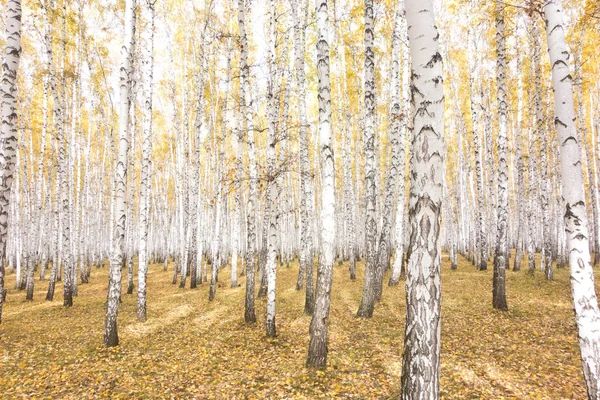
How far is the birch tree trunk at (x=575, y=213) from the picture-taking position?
364cm

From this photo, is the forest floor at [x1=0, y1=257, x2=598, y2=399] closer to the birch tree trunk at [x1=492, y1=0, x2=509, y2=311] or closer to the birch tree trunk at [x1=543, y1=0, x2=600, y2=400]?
the birch tree trunk at [x1=492, y1=0, x2=509, y2=311]

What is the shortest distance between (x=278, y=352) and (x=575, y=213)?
19.0 ft

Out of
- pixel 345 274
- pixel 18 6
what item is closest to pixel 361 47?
pixel 345 274

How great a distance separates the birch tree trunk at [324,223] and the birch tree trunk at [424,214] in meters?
2.74

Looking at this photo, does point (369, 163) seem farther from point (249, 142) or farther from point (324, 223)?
point (324, 223)

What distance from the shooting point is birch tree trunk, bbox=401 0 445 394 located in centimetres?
277

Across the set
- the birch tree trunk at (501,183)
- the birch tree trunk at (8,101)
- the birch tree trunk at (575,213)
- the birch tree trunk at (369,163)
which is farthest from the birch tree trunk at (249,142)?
the birch tree trunk at (501,183)

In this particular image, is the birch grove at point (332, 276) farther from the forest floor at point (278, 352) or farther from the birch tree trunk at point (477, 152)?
the birch tree trunk at point (477, 152)

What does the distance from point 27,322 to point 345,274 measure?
1347 centimetres

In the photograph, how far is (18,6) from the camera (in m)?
5.44

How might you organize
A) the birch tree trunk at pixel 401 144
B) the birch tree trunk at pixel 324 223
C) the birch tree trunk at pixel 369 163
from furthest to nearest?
the birch tree trunk at pixel 401 144 < the birch tree trunk at pixel 369 163 < the birch tree trunk at pixel 324 223

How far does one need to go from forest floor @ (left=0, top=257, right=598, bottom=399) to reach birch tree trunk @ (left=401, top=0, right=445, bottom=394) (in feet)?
8.52

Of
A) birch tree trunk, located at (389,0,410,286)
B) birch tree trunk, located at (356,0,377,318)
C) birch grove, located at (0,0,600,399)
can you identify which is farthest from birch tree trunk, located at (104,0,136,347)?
birch tree trunk, located at (389,0,410,286)

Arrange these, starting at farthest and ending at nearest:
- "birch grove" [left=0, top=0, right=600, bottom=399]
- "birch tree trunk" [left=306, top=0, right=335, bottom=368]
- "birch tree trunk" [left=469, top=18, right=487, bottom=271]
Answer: "birch tree trunk" [left=469, top=18, right=487, bottom=271] → "birch tree trunk" [left=306, top=0, right=335, bottom=368] → "birch grove" [left=0, top=0, right=600, bottom=399]
